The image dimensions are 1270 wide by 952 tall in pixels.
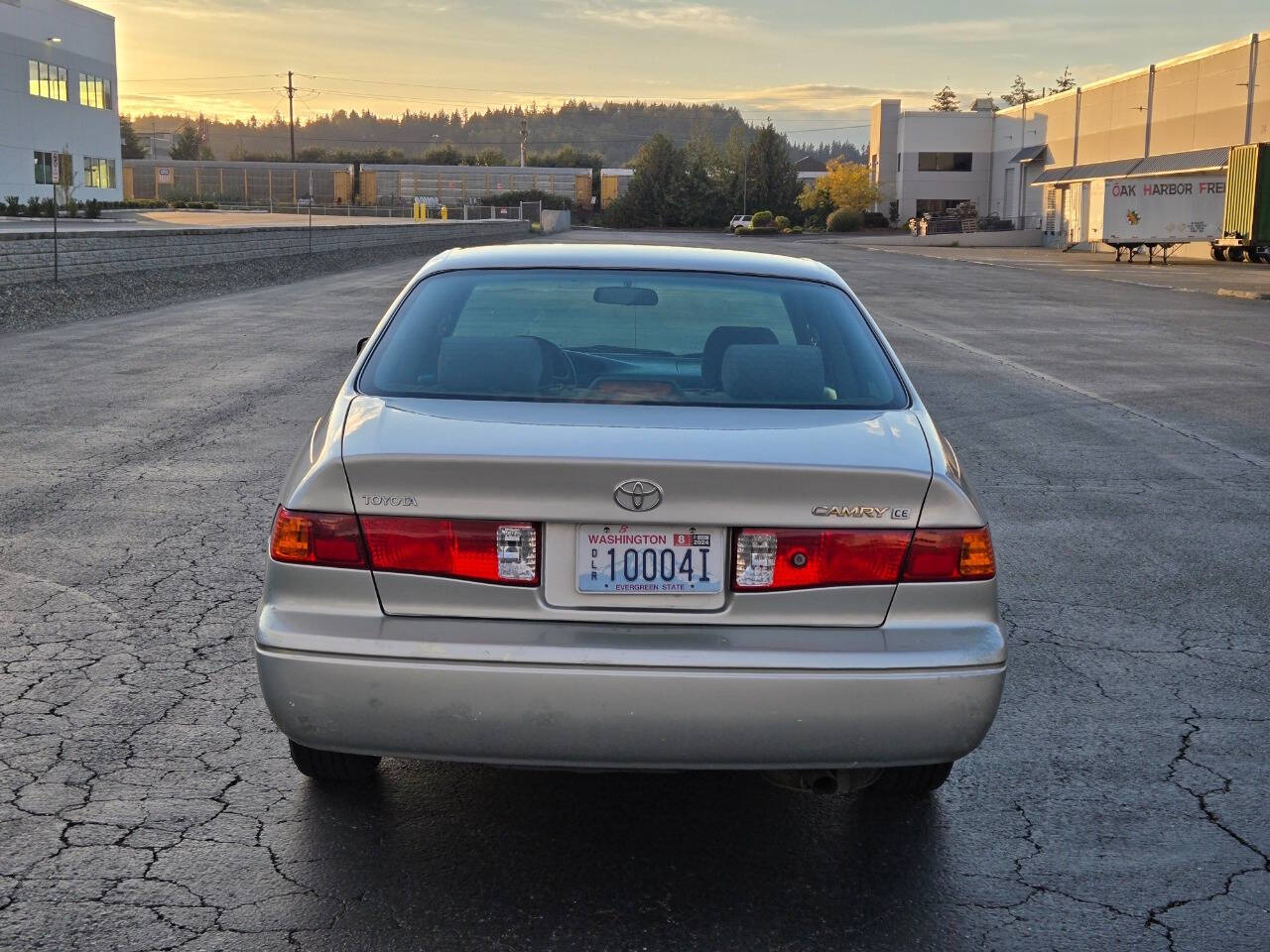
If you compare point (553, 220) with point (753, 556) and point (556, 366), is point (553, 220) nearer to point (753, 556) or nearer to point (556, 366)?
point (556, 366)

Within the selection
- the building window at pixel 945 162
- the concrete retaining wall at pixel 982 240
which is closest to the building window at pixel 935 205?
the building window at pixel 945 162

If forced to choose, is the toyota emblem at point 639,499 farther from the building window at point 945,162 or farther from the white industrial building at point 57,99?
the building window at point 945,162

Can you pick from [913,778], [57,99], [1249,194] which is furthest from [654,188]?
[913,778]

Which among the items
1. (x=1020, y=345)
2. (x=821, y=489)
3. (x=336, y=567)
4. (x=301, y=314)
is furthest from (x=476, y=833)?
(x=301, y=314)

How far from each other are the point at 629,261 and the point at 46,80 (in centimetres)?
6877

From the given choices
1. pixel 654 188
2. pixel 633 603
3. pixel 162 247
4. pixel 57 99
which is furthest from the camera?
pixel 654 188

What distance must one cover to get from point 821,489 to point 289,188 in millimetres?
→ 123133

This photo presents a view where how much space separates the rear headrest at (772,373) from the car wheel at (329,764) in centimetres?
145

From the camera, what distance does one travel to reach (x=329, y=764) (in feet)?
12.2

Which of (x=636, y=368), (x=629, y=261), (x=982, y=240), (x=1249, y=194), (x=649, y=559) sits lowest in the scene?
(x=649, y=559)

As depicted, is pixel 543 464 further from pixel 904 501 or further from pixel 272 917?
pixel 272 917

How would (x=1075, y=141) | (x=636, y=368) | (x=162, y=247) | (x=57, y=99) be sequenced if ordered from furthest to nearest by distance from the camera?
(x=1075, y=141) → (x=57, y=99) → (x=162, y=247) → (x=636, y=368)

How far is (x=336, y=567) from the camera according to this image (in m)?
3.26

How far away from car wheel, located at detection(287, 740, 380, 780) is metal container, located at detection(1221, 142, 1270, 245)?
43.5m
